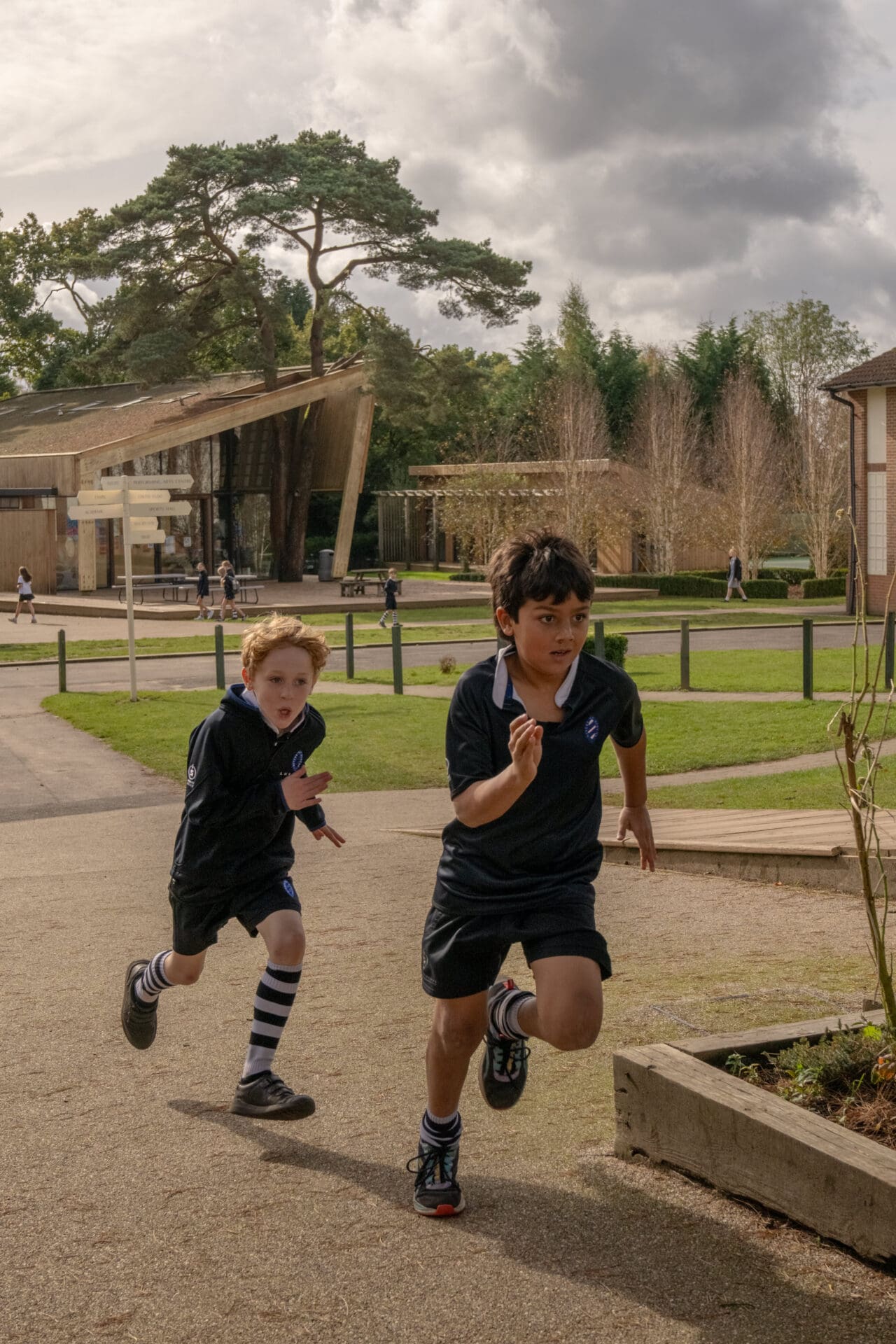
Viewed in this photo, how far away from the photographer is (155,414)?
1877 inches

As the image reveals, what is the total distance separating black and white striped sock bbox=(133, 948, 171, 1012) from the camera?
15.1 feet

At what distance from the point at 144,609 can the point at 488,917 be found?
120 ft

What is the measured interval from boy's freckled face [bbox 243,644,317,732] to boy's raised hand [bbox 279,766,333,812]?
0.17 meters

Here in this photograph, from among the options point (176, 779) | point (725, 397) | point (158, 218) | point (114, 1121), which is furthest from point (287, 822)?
point (725, 397)

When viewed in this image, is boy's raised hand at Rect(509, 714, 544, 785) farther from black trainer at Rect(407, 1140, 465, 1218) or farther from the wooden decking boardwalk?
the wooden decking boardwalk

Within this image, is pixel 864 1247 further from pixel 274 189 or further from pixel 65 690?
pixel 274 189

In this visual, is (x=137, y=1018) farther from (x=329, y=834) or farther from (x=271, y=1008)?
(x=329, y=834)

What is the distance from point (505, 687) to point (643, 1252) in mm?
1266

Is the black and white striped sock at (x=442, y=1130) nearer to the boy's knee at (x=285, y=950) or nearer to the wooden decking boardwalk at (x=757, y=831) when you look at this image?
the boy's knee at (x=285, y=950)

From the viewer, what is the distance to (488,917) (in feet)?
11.6

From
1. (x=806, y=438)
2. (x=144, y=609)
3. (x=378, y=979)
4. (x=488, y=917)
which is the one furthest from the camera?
(x=806, y=438)

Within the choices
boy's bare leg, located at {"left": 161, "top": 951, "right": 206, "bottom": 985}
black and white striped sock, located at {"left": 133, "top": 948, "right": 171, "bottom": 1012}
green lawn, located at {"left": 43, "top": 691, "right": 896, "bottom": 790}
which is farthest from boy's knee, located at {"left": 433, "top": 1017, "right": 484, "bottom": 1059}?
green lawn, located at {"left": 43, "top": 691, "right": 896, "bottom": 790}

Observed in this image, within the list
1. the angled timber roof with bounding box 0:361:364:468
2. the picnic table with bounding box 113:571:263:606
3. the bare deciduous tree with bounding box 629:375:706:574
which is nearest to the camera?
the picnic table with bounding box 113:571:263:606

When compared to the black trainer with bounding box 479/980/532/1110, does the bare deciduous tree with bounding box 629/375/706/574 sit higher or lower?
higher
